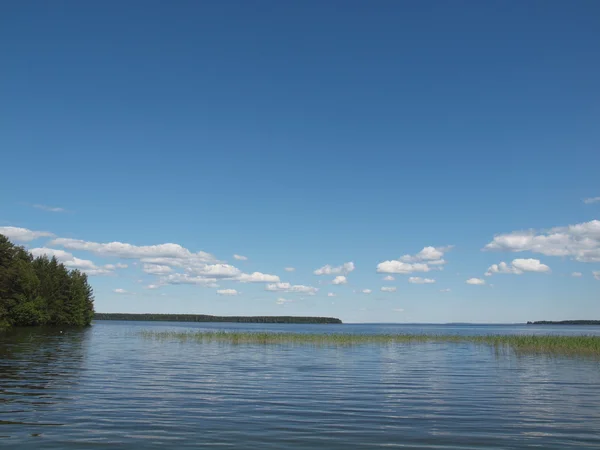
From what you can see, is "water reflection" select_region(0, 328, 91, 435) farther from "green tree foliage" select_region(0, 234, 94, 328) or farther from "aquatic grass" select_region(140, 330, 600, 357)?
"green tree foliage" select_region(0, 234, 94, 328)

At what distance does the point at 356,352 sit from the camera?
55062 millimetres

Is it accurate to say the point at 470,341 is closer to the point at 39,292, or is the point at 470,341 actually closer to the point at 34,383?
the point at 34,383

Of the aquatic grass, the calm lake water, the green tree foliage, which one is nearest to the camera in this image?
the calm lake water

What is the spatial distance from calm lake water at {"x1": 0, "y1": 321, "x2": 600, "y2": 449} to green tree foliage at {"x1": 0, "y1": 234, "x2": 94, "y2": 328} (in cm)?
5793

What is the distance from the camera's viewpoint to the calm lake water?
1684 cm

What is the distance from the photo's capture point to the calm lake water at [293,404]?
55.3 ft

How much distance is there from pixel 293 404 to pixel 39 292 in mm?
106644

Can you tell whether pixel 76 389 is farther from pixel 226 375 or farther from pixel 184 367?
pixel 184 367

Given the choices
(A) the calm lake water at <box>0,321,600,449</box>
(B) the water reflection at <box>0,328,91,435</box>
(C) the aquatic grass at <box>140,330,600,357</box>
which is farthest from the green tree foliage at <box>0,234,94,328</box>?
(A) the calm lake water at <box>0,321,600,449</box>

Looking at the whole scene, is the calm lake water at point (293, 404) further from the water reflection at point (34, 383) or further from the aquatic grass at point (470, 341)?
the aquatic grass at point (470, 341)

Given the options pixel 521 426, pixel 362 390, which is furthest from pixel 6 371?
pixel 521 426

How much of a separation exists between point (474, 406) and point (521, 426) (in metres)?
4.31

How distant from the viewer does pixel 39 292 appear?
4505 inches

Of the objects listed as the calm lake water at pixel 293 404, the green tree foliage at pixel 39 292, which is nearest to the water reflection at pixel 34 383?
the calm lake water at pixel 293 404
